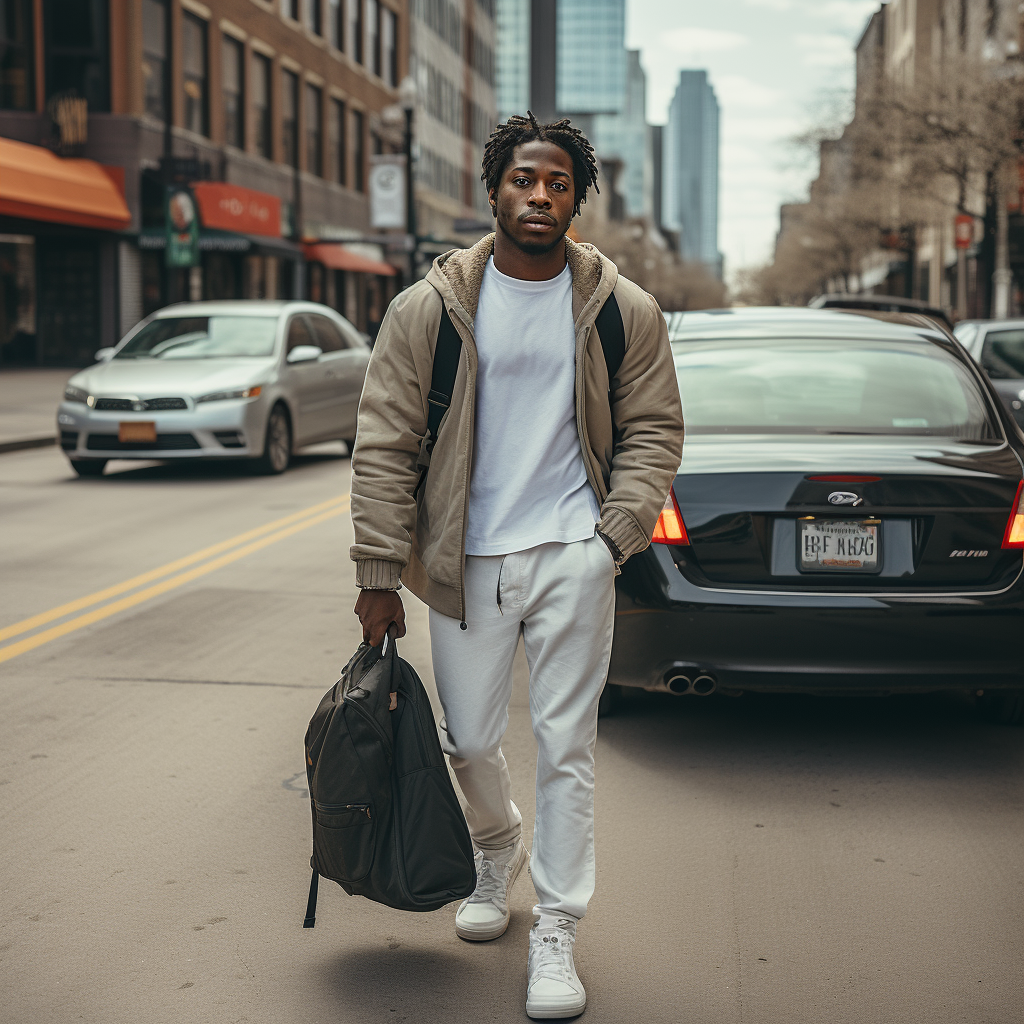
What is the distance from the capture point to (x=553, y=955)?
10.1 feet

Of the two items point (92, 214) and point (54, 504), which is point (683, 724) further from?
point (92, 214)

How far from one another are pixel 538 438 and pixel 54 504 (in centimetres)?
939

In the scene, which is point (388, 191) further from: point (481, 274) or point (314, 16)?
point (481, 274)

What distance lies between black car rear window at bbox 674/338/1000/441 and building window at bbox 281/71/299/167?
37228 mm

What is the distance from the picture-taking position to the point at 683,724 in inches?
213

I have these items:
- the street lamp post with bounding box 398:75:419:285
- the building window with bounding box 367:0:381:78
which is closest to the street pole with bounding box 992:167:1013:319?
the street lamp post with bounding box 398:75:419:285

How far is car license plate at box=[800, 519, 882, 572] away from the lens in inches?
184

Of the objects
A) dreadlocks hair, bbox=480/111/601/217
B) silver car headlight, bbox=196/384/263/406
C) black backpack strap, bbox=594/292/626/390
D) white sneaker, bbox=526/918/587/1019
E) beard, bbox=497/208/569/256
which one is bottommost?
white sneaker, bbox=526/918/587/1019

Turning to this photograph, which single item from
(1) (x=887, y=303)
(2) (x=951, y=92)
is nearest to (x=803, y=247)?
(2) (x=951, y=92)

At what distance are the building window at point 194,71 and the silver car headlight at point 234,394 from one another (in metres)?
22.2

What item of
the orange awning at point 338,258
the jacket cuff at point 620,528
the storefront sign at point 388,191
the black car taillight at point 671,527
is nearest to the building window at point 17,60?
the storefront sign at point 388,191

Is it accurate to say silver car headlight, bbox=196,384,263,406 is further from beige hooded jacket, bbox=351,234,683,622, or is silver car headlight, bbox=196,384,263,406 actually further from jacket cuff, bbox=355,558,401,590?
jacket cuff, bbox=355,558,401,590

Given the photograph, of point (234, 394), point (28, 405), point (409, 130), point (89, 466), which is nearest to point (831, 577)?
point (234, 394)

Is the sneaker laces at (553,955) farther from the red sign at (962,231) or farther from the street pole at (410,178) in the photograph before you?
the red sign at (962,231)
